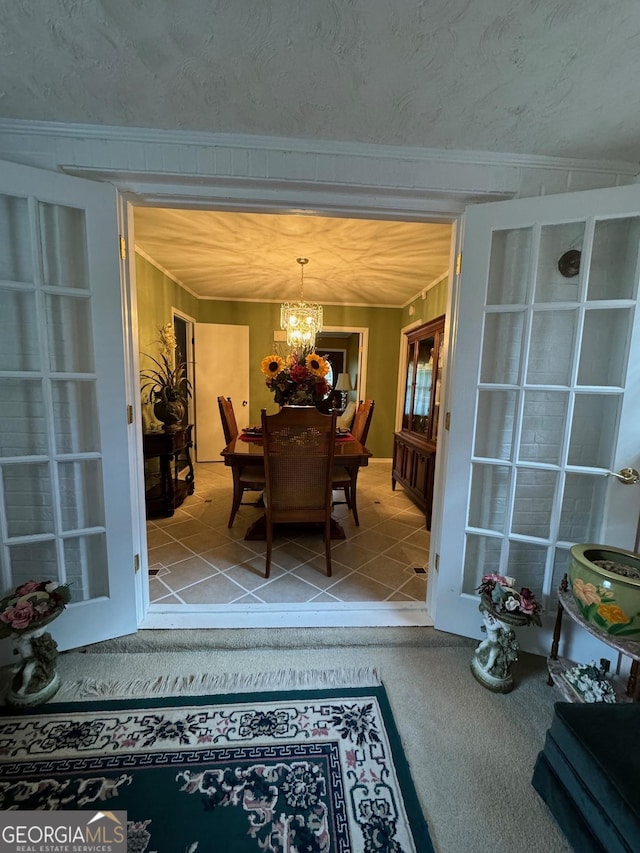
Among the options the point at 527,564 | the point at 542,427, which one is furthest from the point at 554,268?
the point at 527,564

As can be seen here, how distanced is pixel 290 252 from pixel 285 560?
2.58m

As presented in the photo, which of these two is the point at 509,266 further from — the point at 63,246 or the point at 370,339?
the point at 370,339

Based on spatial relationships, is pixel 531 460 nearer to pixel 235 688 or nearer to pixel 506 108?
pixel 506 108

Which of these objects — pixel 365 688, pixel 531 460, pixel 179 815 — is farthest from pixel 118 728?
pixel 531 460

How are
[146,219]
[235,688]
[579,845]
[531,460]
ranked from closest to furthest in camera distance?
1. [579,845]
2. [235,688]
3. [531,460]
4. [146,219]

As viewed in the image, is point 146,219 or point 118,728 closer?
point 118,728

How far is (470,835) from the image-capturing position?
0.94 m

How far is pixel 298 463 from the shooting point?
2.02 meters

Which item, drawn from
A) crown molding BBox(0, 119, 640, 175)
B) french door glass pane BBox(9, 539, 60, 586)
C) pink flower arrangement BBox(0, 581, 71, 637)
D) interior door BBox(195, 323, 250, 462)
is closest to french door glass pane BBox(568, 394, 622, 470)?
crown molding BBox(0, 119, 640, 175)

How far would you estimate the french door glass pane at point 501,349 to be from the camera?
4.94 ft

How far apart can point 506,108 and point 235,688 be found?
239 centimetres

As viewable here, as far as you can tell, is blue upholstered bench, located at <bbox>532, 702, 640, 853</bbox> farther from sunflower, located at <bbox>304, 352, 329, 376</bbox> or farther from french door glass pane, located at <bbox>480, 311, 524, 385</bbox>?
sunflower, located at <bbox>304, 352, 329, 376</bbox>

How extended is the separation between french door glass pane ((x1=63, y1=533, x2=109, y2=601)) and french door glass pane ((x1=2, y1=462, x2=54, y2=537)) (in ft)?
0.46

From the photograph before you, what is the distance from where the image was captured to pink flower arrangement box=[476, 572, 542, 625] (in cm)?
136
